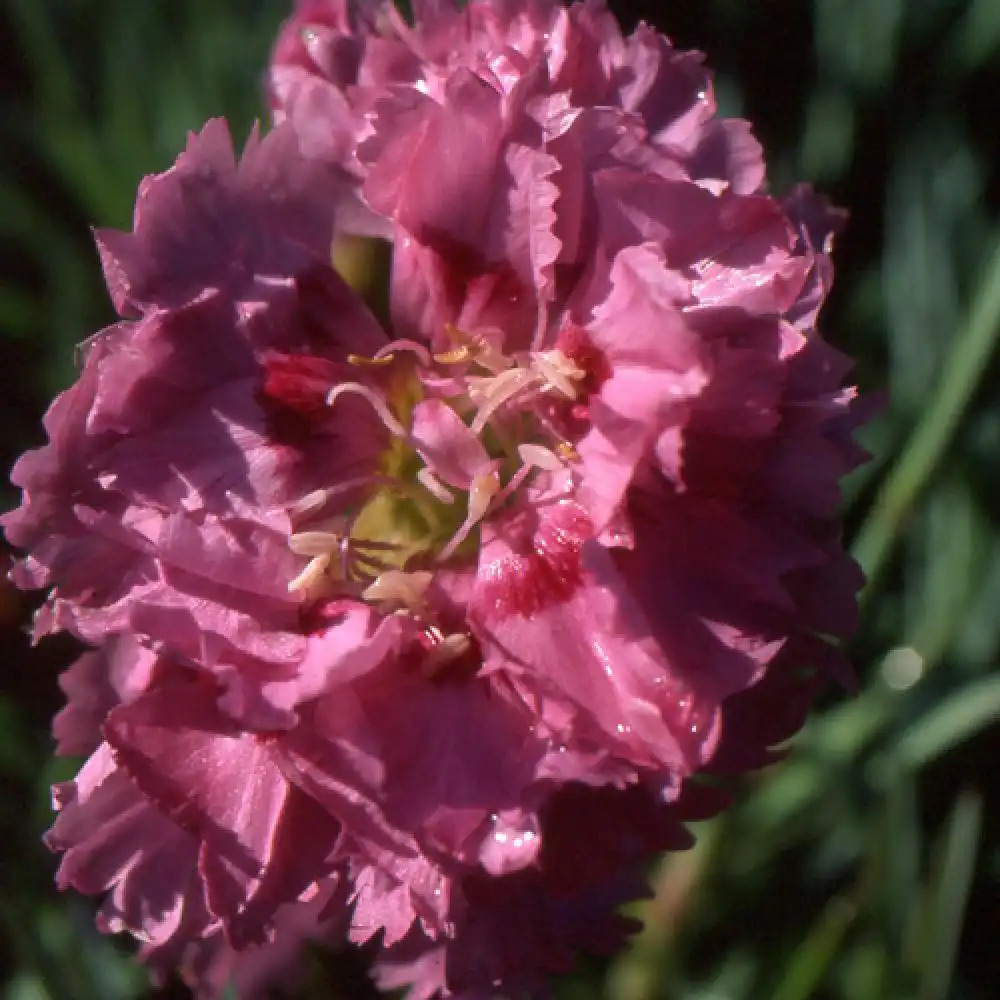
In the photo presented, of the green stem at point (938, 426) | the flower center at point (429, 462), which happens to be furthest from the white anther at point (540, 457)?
the green stem at point (938, 426)

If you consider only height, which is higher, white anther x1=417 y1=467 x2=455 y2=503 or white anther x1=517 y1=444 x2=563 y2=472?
white anther x1=517 y1=444 x2=563 y2=472

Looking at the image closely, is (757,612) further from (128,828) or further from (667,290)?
(128,828)

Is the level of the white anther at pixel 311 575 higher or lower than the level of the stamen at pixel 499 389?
lower

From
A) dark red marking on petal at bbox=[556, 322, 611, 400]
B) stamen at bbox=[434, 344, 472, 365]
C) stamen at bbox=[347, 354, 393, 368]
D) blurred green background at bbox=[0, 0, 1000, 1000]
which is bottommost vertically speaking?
blurred green background at bbox=[0, 0, 1000, 1000]

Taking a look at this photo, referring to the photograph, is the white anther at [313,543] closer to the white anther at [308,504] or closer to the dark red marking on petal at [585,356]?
the white anther at [308,504]

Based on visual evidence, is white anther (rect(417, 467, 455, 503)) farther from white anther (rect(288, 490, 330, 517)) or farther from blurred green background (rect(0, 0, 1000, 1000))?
blurred green background (rect(0, 0, 1000, 1000))

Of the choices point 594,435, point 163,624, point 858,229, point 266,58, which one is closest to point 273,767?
point 163,624

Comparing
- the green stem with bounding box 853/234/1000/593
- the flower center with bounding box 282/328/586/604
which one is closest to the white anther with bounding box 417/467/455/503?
the flower center with bounding box 282/328/586/604
